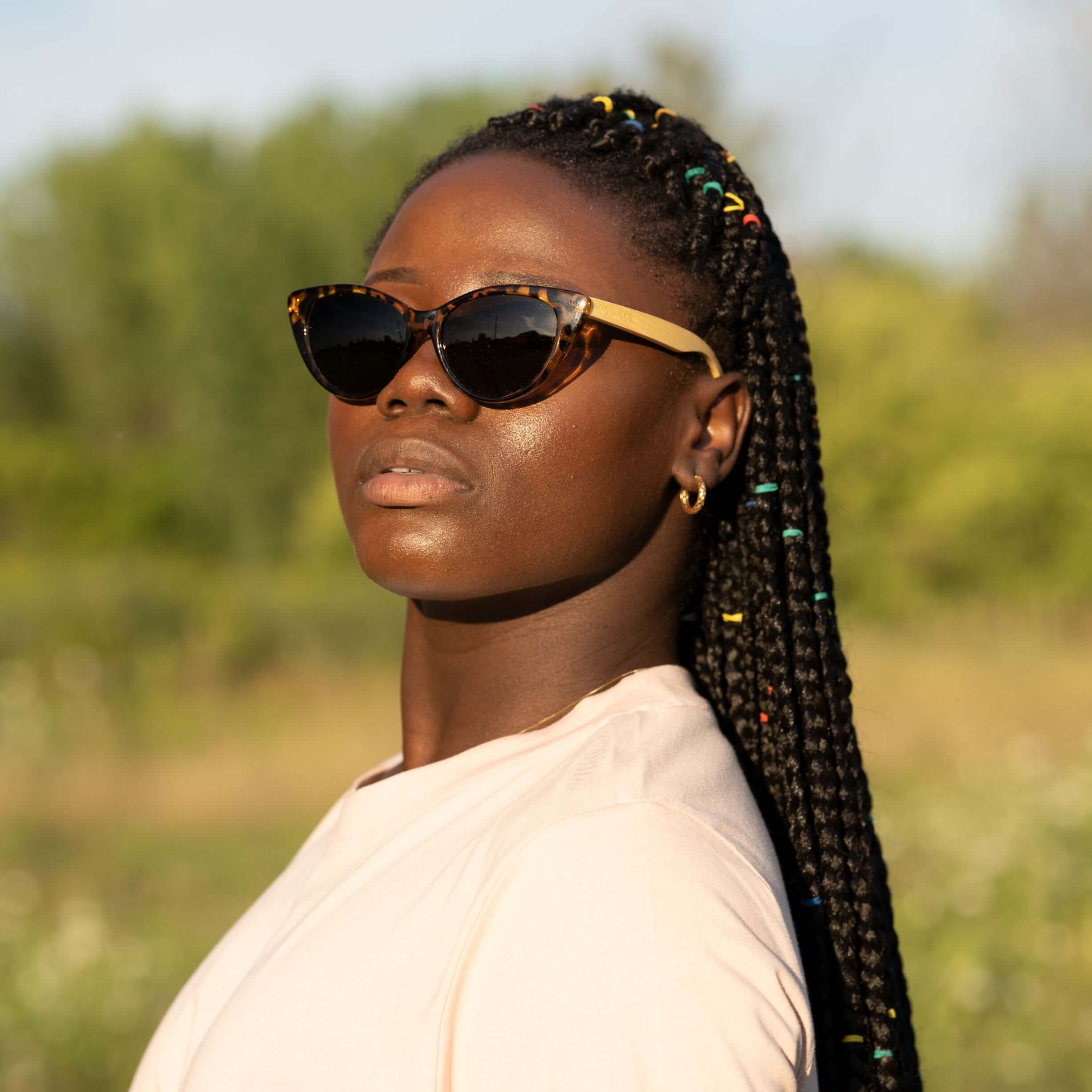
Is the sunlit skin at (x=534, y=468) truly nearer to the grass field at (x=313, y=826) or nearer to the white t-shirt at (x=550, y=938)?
the white t-shirt at (x=550, y=938)

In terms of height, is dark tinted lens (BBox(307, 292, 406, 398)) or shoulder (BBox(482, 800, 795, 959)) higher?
dark tinted lens (BBox(307, 292, 406, 398))

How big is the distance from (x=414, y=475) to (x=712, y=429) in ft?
1.52

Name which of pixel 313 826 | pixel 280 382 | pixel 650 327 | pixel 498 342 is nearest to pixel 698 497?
pixel 650 327

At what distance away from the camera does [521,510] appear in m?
1.66

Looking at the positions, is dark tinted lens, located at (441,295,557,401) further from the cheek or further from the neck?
the neck

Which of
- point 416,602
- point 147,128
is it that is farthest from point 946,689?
point 147,128

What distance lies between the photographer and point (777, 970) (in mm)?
1216

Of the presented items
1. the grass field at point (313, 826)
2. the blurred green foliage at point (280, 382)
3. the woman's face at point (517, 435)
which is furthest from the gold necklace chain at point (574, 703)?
the blurred green foliage at point (280, 382)

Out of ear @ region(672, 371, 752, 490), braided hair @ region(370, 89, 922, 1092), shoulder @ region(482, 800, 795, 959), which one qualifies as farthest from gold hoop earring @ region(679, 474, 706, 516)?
shoulder @ region(482, 800, 795, 959)

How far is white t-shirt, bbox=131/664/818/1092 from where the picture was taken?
1178 millimetres

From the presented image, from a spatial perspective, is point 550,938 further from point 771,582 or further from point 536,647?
point 771,582

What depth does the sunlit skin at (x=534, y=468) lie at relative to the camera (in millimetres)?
1661

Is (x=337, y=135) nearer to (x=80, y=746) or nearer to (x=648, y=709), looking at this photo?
(x=80, y=746)

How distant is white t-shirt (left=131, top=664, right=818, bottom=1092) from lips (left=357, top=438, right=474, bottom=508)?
328 millimetres
